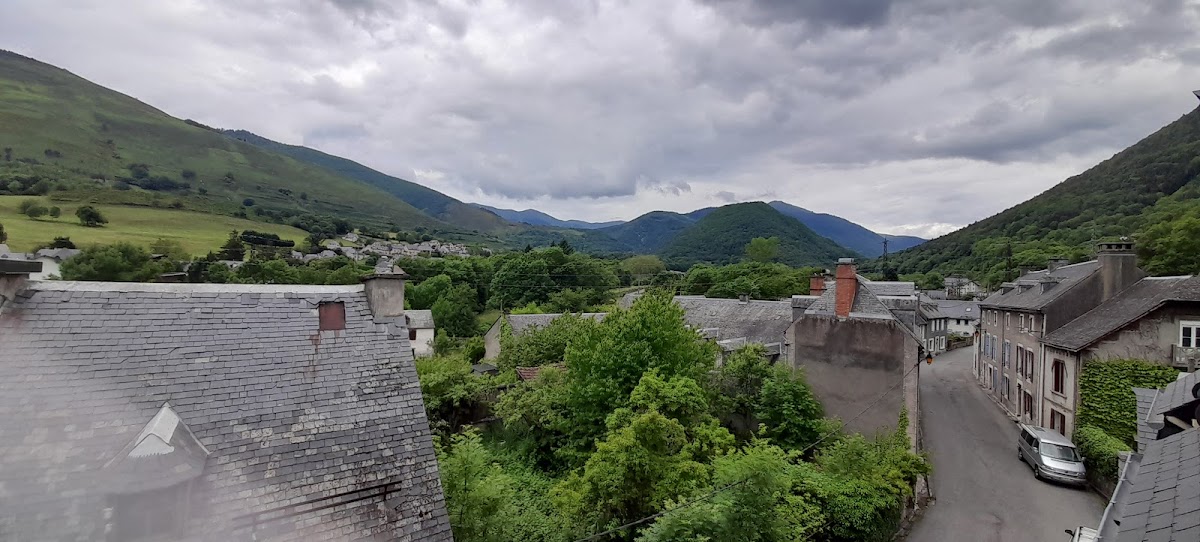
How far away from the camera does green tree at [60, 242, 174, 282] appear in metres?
53.4

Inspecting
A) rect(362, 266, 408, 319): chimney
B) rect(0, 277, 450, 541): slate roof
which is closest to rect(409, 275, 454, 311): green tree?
rect(362, 266, 408, 319): chimney

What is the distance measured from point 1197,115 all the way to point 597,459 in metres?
215

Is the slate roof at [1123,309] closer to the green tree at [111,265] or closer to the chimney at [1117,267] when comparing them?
the chimney at [1117,267]

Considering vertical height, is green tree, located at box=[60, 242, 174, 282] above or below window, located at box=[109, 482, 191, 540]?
above

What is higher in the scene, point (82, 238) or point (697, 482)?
point (82, 238)

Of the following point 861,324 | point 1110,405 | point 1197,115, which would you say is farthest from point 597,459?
point 1197,115

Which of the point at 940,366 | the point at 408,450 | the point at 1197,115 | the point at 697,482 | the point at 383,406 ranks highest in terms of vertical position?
the point at 1197,115

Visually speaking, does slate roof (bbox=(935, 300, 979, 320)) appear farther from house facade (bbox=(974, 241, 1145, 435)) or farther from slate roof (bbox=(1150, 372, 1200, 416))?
slate roof (bbox=(1150, 372, 1200, 416))

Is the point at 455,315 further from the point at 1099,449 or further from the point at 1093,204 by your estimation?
the point at 1093,204

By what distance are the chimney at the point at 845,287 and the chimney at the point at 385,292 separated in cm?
1850

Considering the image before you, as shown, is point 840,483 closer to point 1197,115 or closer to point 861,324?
point 861,324

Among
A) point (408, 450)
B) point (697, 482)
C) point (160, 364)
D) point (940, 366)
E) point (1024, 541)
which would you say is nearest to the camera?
point (160, 364)

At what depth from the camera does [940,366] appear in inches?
1929

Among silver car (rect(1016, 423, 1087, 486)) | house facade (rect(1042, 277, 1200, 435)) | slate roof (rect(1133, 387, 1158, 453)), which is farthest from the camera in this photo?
silver car (rect(1016, 423, 1087, 486))
